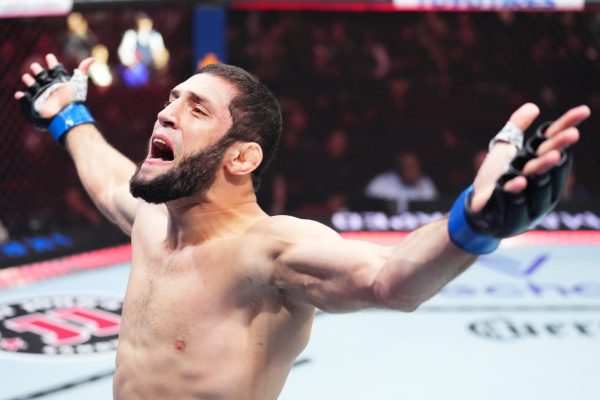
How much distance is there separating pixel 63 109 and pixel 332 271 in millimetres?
1282

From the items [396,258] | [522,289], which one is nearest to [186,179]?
[396,258]

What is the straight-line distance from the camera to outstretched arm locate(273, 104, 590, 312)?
1554 millimetres

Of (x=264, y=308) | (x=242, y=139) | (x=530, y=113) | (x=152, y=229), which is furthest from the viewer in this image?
(x=152, y=229)

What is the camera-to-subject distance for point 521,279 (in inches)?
186

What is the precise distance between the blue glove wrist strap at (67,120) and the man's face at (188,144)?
0.72 m

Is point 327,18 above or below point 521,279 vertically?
above

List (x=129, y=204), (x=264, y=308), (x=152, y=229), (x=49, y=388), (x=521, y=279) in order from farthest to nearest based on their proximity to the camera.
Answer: (x=521, y=279), (x=49, y=388), (x=129, y=204), (x=152, y=229), (x=264, y=308)

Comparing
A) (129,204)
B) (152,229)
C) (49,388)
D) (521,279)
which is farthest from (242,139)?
(521,279)

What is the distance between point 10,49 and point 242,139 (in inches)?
129

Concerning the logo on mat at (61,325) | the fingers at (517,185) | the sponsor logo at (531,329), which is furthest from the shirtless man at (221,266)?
the sponsor logo at (531,329)

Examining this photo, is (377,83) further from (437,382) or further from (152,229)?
(152,229)

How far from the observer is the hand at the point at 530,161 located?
1.52m

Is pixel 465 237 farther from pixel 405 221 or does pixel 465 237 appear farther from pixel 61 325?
pixel 405 221

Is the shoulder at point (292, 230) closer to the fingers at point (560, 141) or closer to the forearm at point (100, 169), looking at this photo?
the fingers at point (560, 141)
